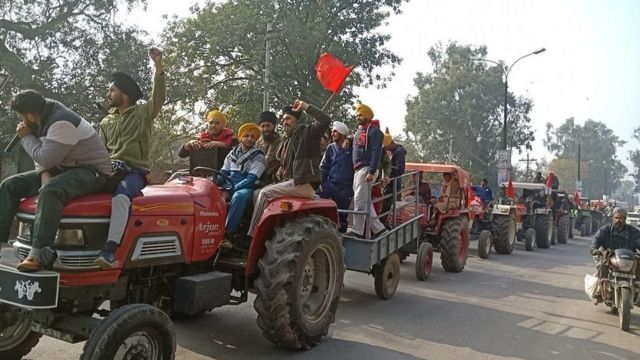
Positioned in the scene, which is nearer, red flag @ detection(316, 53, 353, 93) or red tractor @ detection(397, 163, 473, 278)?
red flag @ detection(316, 53, 353, 93)

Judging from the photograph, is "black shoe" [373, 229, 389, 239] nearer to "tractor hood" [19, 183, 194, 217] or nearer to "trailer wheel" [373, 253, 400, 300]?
"trailer wheel" [373, 253, 400, 300]

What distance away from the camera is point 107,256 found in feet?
12.3

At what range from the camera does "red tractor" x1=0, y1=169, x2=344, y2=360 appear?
366 cm

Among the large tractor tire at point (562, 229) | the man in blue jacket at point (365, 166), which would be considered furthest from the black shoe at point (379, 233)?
the large tractor tire at point (562, 229)

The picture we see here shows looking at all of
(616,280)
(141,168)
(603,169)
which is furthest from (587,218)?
(603,169)

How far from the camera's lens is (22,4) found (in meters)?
19.1

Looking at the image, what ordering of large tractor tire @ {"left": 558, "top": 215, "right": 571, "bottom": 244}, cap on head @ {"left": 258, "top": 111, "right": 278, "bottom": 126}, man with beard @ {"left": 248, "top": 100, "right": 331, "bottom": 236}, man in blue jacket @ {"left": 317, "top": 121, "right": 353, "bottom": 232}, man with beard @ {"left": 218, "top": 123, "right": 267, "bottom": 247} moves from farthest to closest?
large tractor tire @ {"left": 558, "top": 215, "right": 571, "bottom": 244} → man in blue jacket @ {"left": 317, "top": 121, "right": 353, "bottom": 232} → cap on head @ {"left": 258, "top": 111, "right": 278, "bottom": 126} → man with beard @ {"left": 248, "top": 100, "right": 331, "bottom": 236} → man with beard @ {"left": 218, "top": 123, "right": 267, "bottom": 247}

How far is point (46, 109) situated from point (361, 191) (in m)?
4.57

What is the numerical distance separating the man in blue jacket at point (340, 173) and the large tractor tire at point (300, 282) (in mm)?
2182

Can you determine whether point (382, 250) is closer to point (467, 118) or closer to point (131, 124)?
point (131, 124)

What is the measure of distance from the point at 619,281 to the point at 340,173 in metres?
4.08

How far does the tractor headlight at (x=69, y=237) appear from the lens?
146 inches

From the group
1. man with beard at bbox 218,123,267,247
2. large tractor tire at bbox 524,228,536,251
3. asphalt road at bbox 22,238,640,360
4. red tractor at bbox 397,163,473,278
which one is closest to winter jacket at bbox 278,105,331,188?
man with beard at bbox 218,123,267,247

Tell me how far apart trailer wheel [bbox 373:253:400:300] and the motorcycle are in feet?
9.62
